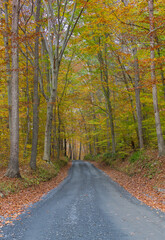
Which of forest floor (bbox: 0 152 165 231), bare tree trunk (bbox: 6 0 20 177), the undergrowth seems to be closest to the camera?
forest floor (bbox: 0 152 165 231)

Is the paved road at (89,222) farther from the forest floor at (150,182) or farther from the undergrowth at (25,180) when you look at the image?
the undergrowth at (25,180)

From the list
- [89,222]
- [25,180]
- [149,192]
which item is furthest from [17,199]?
[149,192]

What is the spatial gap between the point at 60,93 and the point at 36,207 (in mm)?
16516

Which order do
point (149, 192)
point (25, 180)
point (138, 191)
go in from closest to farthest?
point (149, 192) < point (138, 191) < point (25, 180)

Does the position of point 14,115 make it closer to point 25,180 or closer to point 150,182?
point 25,180

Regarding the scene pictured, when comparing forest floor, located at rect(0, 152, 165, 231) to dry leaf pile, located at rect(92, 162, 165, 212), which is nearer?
forest floor, located at rect(0, 152, 165, 231)

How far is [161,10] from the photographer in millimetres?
9453

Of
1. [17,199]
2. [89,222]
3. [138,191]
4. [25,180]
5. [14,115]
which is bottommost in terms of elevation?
[138,191]

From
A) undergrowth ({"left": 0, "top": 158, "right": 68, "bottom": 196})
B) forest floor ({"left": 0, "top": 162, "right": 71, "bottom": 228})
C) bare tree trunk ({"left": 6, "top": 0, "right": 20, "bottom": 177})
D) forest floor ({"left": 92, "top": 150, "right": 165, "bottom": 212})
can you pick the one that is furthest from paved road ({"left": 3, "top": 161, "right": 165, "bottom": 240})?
bare tree trunk ({"left": 6, "top": 0, "right": 20, "bottom": 177})

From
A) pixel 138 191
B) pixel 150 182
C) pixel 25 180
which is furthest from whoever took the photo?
pixel 25 180

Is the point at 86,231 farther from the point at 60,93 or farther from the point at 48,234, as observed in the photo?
the point at 60,93

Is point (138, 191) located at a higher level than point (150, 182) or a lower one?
lower

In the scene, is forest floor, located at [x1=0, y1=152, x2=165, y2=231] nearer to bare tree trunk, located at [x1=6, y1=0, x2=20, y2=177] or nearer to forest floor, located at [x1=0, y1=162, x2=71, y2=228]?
forest floor, located at [x1=0, y1=162, x2=71, y2=228]

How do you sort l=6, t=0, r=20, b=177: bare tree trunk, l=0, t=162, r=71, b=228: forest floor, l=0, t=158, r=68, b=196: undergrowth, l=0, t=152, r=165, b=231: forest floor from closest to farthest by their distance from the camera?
l=0, t=162, r=71, b=228: forest floor < l=0, t=152, r=165, b=231: forest floor < l=0, t=158, r=68, b=196: undergrowth < l=6, t=0, r=20, b=177: bare tree trunk
